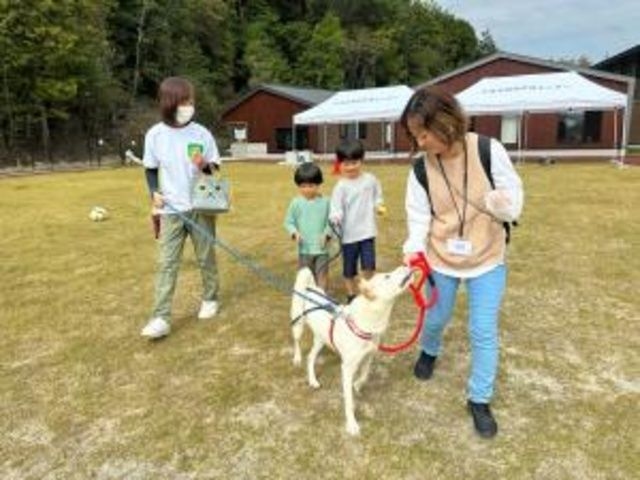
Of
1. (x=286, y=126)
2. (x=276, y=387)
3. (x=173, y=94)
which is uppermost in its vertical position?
(x=286, y=126)

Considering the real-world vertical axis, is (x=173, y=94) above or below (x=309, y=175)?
above

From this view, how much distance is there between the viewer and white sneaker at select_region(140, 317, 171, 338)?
452 centimetres

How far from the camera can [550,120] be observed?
2914 cm

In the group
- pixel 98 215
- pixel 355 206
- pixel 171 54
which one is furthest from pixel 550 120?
pixel 355 206

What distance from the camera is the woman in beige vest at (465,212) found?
2.89 metres

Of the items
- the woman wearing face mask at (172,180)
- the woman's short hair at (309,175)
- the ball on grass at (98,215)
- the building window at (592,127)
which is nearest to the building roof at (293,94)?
the building window at (592,127)

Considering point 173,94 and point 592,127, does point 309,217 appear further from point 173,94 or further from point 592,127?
point 592,127

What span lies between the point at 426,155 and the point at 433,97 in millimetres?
344

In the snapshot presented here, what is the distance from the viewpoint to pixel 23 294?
6.03 m

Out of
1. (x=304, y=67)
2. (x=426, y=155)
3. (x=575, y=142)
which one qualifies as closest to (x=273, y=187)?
(x=426, y=155)

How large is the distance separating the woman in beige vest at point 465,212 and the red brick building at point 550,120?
24.7 metres

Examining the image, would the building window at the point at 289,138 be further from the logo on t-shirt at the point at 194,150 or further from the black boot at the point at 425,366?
the black boot at the point at 425,366

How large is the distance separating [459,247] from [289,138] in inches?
1349

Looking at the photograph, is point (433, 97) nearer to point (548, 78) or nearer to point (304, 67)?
point (548, 78)
